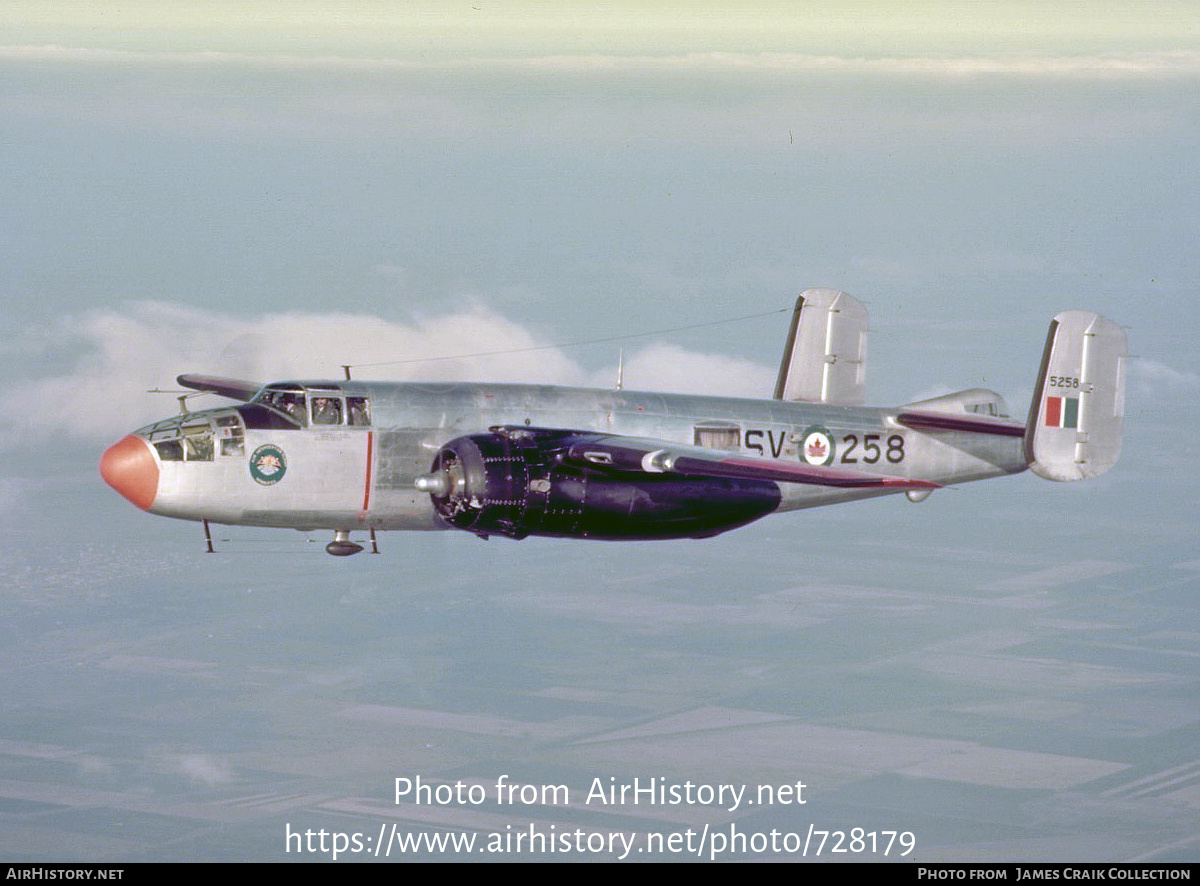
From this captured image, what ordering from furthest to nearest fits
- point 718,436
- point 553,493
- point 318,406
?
point 718,436 → point 318,406 → point 553,493

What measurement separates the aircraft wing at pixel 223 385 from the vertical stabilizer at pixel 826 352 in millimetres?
12296

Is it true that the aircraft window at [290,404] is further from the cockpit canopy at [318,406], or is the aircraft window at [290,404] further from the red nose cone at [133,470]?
the red nose cone at [133,470]

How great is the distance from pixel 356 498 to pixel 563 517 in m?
4.48

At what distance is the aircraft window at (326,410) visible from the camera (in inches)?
1497

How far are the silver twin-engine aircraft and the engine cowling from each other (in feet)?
0.12

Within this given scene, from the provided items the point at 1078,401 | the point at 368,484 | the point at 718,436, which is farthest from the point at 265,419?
the point at 1078,401

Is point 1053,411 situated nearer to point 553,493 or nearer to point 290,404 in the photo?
point 553,493

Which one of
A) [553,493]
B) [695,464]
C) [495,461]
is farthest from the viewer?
[695,464]


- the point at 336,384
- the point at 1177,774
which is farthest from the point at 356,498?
the point at 1177,774

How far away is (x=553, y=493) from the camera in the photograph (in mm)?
36719

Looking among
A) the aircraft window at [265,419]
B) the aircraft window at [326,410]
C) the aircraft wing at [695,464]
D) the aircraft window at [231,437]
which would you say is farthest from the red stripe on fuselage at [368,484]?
the aircraft wing at [695,464]

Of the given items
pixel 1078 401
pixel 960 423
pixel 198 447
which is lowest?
pixel 198 447

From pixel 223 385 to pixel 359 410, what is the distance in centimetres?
603

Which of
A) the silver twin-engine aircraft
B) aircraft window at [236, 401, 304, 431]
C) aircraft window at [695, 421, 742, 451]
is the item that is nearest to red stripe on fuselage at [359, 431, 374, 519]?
the silver twin-engine aircraft
